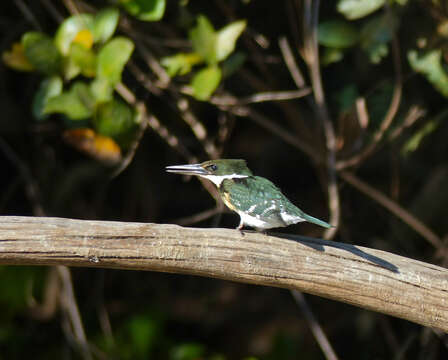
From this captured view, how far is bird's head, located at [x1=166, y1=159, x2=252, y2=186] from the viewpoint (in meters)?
2.25

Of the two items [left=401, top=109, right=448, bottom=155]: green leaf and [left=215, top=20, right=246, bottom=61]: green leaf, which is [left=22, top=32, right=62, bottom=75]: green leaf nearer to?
[left=215, top=20, right=246, bottom=61]: green leaf

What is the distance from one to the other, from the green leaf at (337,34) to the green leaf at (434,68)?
276 millimetres

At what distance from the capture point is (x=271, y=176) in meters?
4.21

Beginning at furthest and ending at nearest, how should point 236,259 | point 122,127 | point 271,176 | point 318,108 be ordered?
→ point 271,176
point 318,108
point 122,127
point 236,259

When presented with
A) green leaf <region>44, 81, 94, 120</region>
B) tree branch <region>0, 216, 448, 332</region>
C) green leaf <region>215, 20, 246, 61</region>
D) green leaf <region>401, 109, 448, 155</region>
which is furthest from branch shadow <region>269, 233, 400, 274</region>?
green leaf <region>401, 109, 448, 155</region>

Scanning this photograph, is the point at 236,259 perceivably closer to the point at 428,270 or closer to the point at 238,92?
the point at 428,270

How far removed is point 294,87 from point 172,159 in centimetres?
77

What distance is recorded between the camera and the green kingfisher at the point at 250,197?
6.81ft

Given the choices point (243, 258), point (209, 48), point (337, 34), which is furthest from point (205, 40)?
point (243, 258)

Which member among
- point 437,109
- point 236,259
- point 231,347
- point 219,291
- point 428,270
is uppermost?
point 236,259

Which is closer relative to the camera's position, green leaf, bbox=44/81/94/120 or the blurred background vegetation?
green leaf, bbox=44/81/94/120

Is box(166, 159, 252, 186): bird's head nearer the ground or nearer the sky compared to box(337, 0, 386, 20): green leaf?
nearer the ground

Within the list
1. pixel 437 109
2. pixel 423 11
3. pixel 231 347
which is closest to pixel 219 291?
pixel 231 347

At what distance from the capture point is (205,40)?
2.51m
